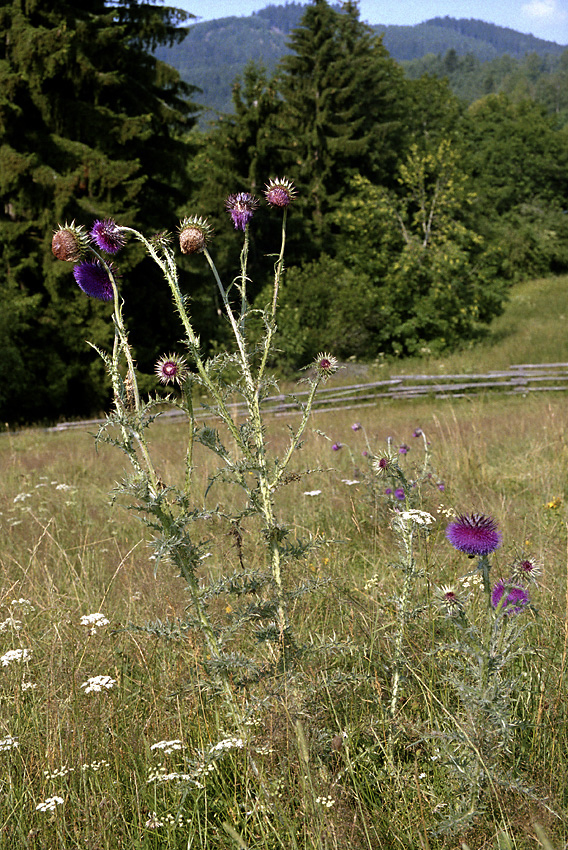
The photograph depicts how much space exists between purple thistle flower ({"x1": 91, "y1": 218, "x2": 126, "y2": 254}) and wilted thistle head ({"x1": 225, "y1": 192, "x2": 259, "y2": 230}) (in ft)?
1.17

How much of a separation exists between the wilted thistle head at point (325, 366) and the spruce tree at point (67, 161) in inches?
Answer: 447

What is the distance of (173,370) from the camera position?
201cm

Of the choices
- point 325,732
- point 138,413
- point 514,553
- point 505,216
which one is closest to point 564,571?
point 514,553

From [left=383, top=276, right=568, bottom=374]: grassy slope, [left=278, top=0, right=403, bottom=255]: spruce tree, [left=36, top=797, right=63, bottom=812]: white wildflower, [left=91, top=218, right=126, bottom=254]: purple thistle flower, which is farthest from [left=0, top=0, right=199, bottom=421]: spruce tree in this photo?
[left=36, top=797, right=63, bottom=812]: white wildflower

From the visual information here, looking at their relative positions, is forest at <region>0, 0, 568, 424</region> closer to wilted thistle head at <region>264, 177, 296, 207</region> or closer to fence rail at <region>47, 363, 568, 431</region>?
fence rail at <region>47, 363, 568, 431</region>

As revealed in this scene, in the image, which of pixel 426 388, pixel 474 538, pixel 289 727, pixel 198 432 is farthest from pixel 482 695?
pixel 426 388

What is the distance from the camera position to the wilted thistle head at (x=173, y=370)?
77.6 inches

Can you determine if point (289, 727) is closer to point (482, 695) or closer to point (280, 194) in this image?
point (482, 695)

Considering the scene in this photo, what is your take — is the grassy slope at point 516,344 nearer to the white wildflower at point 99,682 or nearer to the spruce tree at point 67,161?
the spruce tree at point 67,161

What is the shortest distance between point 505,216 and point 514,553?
3749 cm

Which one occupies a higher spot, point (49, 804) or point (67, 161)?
point (67, 161)

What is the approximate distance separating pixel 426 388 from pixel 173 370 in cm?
1128

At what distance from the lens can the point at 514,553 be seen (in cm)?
317

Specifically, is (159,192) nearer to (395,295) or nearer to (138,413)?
(395,295)
